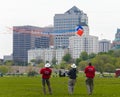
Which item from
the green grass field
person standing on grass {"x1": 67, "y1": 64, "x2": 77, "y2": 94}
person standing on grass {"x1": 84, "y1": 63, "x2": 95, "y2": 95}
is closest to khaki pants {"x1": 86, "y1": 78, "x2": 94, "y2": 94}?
person standing on grass {"x1": 84, "y1": 63, "x2": 95, "y2": 95}

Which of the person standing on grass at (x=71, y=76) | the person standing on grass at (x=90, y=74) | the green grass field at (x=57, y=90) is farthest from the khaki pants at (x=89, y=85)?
the person standing on grass at (x=71, y=76)

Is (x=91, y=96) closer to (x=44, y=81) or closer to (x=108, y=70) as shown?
(x=44, y=81)

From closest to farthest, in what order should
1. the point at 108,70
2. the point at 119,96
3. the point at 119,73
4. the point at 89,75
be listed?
the point at 119,96 < the point at 89,75 < the point at 119,73 < the point at 108,70

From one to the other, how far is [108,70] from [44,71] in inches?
6457

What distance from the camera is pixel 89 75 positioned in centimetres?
3594

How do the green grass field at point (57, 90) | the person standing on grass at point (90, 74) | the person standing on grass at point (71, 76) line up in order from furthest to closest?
the person standing on grass at point (71, 76) → the person standing on grass at point (90, 74) → the green grass field at point (57, 90)

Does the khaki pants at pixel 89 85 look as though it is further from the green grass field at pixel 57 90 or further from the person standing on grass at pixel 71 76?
the person standing on grass at pixel 71 76

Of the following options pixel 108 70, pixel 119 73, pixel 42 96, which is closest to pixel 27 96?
pixel 42 96

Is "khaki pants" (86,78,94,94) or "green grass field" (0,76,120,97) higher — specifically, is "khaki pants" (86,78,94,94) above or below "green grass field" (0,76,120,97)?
above

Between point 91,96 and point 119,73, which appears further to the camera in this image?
point 119,73

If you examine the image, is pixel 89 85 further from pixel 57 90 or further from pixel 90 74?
pixel 57 90

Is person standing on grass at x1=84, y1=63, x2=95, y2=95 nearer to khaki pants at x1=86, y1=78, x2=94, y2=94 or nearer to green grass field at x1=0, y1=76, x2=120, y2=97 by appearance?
khaki pants at x1=86, y1=78, x2=94, y2=94

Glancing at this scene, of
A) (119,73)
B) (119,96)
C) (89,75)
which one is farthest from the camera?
(119,73)

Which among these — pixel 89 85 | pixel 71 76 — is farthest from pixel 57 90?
pixel 89 85
